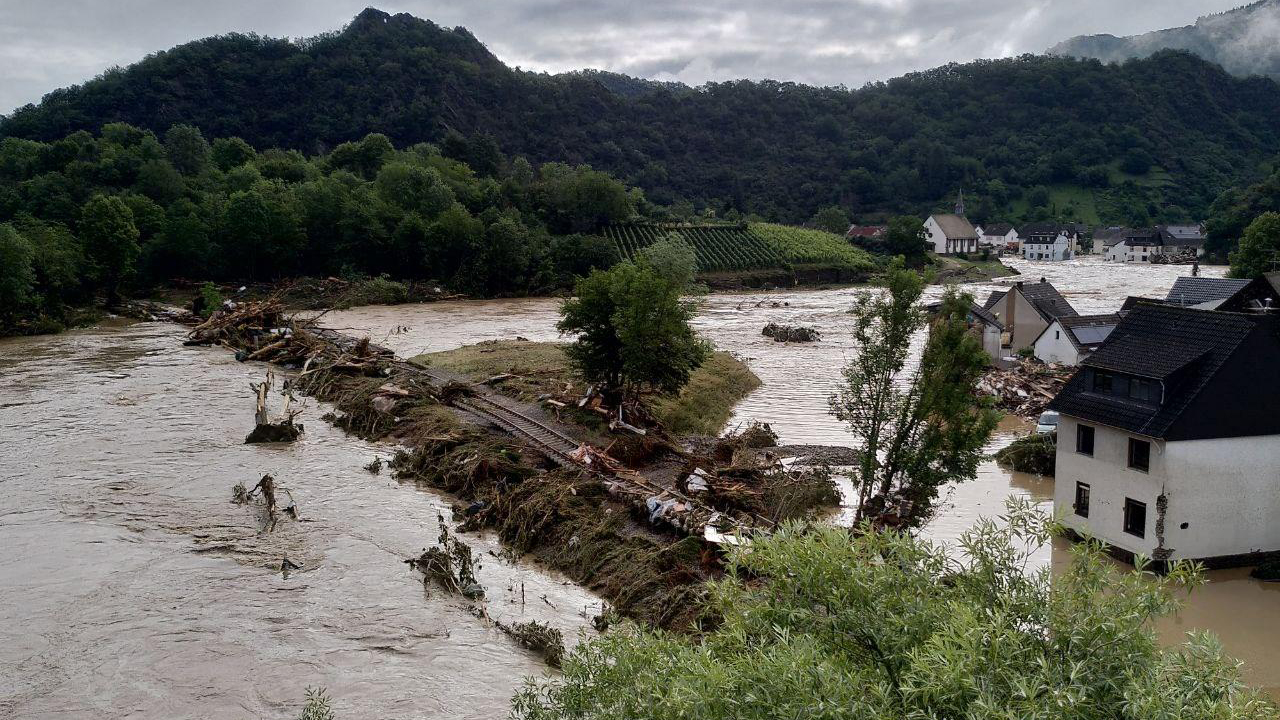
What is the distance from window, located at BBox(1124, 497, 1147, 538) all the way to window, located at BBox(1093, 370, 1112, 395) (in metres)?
2.52

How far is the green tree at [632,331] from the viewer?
25.5 meters

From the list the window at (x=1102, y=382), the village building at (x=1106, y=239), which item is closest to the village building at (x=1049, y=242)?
the village building at (x=1106, y=239)

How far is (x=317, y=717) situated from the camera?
10945mm

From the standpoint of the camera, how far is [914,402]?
17.7 meters

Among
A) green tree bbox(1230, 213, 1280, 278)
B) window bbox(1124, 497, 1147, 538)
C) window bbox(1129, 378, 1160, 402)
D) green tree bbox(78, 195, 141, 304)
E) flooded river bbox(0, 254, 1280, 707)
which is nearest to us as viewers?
flooded river bbox(0, 254, 1280, 707)

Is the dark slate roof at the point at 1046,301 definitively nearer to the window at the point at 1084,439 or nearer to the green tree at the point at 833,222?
the window at the point at 1084,439

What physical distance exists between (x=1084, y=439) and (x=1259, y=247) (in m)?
54.4

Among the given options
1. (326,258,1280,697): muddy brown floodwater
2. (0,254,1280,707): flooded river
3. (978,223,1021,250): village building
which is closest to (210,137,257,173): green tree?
(326,258,1280,697): muddy brown floodwater

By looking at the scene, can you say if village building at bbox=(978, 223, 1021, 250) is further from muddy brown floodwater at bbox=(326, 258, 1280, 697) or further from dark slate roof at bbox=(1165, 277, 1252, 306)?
dark slate roof at bbox=(1165, 277, 1252, 306)

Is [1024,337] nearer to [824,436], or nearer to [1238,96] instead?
[824,436]

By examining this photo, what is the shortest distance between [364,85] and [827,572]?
142778 mm

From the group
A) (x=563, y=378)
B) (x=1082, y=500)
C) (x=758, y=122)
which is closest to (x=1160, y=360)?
(x=1082, y=500)

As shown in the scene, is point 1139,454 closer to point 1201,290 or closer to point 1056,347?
point 1201,290

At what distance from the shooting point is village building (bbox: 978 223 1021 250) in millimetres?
133375
